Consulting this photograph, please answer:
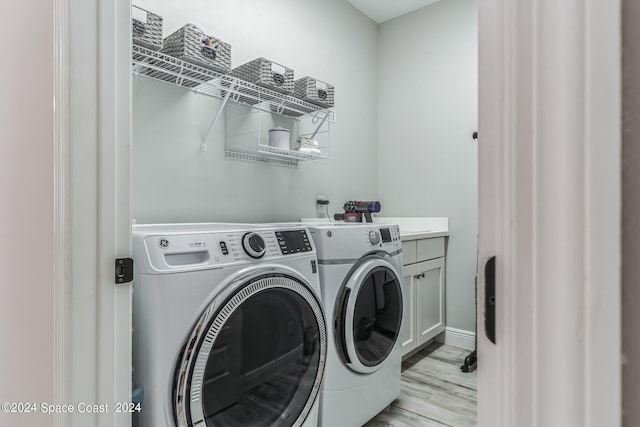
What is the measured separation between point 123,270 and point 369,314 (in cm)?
112

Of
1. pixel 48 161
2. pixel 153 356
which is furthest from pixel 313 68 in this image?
pixel 153 356

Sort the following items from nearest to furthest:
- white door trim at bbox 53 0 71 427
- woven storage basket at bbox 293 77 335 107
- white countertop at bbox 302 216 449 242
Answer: white door trim at bbox 53 0 71 427 → woven storage basket at bbox 293 77 335 107 → white countertop at bbox 302 216 449 242

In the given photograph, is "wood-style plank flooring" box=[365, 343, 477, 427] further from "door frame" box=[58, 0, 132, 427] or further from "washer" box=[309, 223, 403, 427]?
"door frame" box=[58, 0, 132, 427]

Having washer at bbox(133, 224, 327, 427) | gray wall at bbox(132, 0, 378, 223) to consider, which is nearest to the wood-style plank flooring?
washer at bbox(133, 224, 327, 427)

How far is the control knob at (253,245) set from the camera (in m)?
1.16

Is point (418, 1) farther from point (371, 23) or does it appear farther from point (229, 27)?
point (229, 27)

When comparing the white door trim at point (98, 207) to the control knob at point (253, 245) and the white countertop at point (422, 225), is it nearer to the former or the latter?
the control knob at point (253, 245)

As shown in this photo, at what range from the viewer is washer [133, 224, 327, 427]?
37.3 inches

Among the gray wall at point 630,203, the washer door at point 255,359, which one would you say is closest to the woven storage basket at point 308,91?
the washer door at point 255,359

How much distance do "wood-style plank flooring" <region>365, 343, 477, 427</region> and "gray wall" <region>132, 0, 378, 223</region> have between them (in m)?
1.27

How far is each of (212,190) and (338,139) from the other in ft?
3.89

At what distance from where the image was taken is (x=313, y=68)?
254cm

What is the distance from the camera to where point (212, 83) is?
1770 mm

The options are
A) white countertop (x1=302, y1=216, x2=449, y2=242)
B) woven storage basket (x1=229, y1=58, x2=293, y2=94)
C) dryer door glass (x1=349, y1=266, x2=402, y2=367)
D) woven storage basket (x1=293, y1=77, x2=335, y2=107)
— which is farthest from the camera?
white countertop (x1=302, y1=216, x2=449, y2=242)
